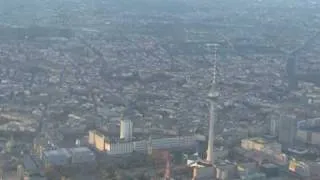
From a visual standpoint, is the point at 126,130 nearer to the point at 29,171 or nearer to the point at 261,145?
the point at 261,145

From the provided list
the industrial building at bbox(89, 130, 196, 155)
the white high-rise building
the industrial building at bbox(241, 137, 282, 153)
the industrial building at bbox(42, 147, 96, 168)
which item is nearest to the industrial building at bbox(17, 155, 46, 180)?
the industrial building at bbox(42, 147, 96, 168)

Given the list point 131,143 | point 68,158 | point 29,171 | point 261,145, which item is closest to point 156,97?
point 131,143

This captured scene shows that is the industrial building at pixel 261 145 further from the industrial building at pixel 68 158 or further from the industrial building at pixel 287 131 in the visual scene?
the industrial building at pixel 68 158

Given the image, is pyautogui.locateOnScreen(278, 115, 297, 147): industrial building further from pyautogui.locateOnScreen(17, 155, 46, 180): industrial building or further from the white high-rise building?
pyautogui.locateOnScreen(17, 155, 46, 180): industrial building

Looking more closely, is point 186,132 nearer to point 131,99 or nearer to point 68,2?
point 131,99

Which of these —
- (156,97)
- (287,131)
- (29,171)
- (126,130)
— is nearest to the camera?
(29,171)

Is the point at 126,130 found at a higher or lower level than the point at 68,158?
higher

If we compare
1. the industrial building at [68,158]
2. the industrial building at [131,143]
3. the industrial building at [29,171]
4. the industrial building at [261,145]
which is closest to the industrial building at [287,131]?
the industrial building at [261,145]
